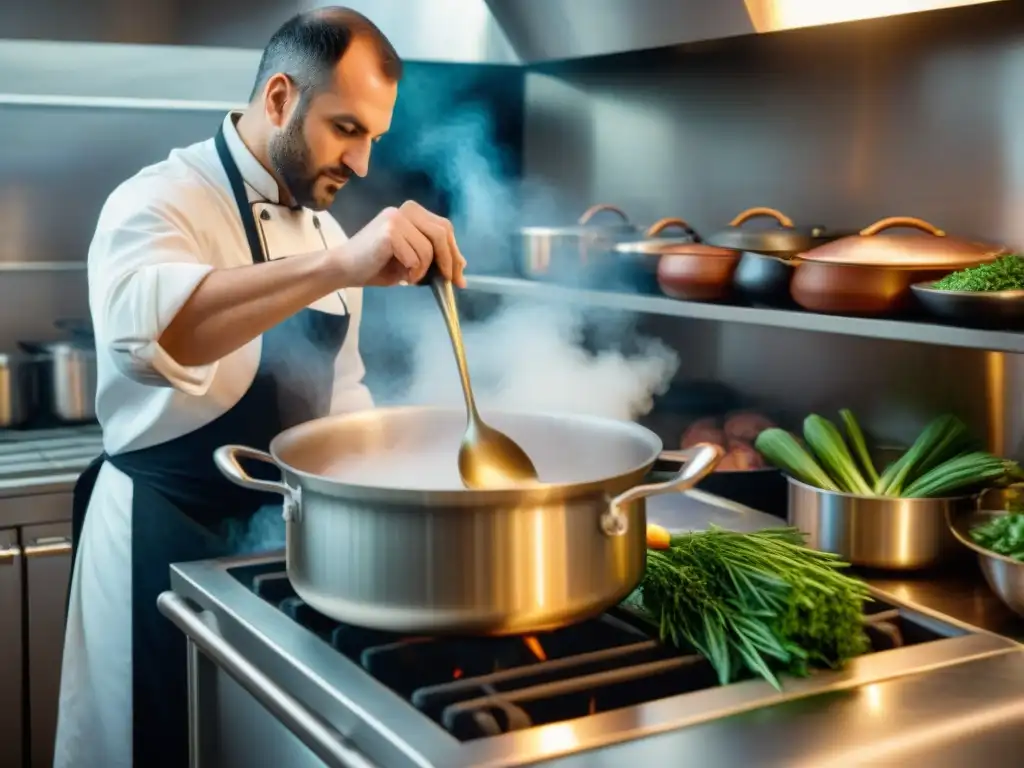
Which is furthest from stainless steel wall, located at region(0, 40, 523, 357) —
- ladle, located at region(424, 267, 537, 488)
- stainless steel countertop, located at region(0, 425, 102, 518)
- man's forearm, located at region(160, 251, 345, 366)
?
ladle, located at region(424, 267, 537, 488)

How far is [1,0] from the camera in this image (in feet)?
8.28

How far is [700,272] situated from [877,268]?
1.16 feet

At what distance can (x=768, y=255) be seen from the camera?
1.79m

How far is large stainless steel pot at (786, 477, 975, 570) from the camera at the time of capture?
1492 millimetres

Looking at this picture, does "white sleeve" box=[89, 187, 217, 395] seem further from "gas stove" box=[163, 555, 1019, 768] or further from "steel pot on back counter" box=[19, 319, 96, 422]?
"steel pot on back counter" box=[19, 319, 96, 422]

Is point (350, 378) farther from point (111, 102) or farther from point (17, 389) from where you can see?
point (111, 102)

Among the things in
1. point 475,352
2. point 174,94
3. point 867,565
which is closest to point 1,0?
point 174,94

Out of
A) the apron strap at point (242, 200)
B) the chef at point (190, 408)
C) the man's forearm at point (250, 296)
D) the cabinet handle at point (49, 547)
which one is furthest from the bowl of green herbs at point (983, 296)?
the cabinet handle at point (49, 547)

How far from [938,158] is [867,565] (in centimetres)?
71

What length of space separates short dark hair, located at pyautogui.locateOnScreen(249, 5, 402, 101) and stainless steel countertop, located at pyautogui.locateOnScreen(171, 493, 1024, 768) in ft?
2.86

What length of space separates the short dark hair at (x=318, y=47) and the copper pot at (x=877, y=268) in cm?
70

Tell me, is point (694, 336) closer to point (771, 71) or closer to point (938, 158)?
point (771, 71)

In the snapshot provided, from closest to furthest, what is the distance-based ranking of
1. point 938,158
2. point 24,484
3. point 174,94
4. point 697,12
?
1. point 938,158
2. point 697,12
3. point 24,484
4. point 174,94

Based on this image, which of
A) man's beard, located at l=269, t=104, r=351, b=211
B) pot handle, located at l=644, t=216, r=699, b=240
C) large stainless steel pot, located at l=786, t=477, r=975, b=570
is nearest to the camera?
large stainless steel pot, located at l=786, t=477, r=975, b=570
